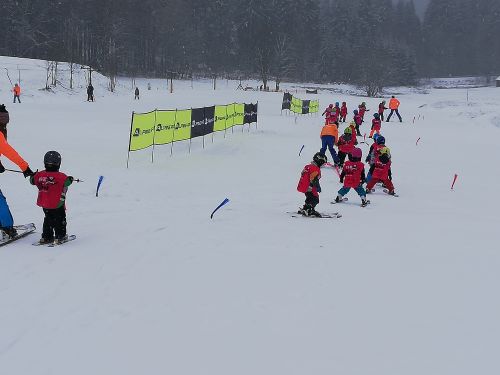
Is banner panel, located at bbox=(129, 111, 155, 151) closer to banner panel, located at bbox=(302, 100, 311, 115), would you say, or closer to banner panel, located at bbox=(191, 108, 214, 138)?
banner panel, located at bbox=(191, 108, 214, 138)

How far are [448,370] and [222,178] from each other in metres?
10.3

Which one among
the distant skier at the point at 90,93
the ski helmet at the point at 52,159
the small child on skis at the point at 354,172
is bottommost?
the small child on skis at the point at 354,172

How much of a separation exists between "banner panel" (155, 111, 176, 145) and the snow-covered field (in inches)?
90.8

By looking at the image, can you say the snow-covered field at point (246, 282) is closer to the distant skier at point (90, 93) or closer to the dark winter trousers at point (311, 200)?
the dark winter trousers at point (311, 200)

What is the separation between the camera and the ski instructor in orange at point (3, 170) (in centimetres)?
673

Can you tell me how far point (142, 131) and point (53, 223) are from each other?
8.38 metres

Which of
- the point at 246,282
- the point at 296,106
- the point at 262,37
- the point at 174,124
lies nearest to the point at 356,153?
the point at 246,282

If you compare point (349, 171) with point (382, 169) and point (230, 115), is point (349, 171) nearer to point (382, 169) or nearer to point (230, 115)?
point (382, 169)

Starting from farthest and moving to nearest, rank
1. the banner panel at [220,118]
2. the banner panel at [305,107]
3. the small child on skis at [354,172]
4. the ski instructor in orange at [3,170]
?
the banner panel at [305,107], the banner panel at [220,118], the small child on skis at [354,172], the ski instructor in orange at [3,170]

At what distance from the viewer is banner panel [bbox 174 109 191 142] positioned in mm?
17250

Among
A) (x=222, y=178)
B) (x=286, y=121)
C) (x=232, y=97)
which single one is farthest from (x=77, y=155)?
(x=232, y=97)

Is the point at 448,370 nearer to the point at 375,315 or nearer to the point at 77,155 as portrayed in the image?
the point at 375,315

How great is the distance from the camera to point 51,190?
696cm

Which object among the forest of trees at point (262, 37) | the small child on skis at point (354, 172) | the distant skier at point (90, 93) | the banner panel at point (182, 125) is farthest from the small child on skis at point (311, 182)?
the forest of trees at point (262, 37)
